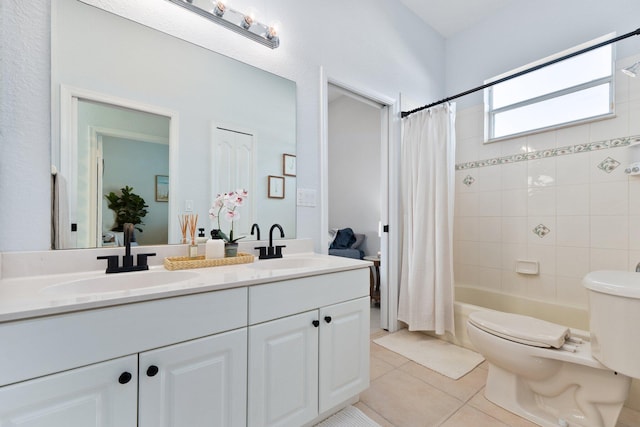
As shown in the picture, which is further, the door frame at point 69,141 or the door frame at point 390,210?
the door frame at point 390,210

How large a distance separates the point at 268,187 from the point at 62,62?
105cm

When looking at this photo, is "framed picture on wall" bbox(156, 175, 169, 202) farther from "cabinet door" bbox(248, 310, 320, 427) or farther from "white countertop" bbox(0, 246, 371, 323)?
"cabinet door" bbox(248, 310, 320, 427)

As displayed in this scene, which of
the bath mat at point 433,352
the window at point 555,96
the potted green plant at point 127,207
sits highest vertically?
the window at point 555,96

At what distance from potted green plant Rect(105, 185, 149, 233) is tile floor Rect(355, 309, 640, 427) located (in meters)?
1.48

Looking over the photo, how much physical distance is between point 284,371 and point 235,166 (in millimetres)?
1087

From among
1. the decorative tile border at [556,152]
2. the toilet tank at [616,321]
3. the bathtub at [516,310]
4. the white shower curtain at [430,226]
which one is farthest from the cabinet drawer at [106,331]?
the decorative tile border at [556,152]

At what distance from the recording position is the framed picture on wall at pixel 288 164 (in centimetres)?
178

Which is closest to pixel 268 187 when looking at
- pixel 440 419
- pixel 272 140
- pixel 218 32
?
pixel 272 140

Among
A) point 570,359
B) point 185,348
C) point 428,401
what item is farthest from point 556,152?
point 185,348

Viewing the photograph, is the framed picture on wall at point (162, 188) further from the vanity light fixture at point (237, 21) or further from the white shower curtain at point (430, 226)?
the white shower curtain at point (430, 226)

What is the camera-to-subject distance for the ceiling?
97.5 inches

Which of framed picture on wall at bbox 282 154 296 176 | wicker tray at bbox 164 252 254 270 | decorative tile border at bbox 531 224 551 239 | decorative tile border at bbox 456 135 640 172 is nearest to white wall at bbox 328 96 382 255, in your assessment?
decorative tile border at bbox 456 135 640 172

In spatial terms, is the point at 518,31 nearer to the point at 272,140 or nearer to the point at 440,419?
the point at 272,140

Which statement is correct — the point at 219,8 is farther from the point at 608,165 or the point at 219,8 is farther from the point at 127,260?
the point at 608,165
